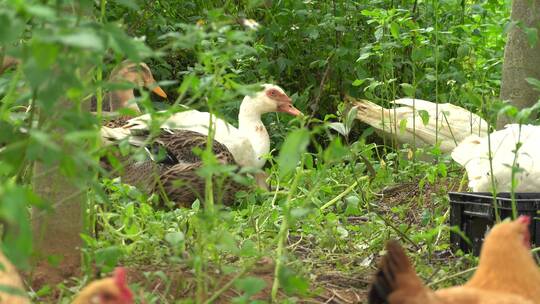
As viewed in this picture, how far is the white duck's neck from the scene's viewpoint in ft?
21.6

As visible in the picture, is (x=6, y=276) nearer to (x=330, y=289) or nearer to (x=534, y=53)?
(x=330, y=289)

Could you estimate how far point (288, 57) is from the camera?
7.91 meters

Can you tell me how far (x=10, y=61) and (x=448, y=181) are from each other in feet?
8.86

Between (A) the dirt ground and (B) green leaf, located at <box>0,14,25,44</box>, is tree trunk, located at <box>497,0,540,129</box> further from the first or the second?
(B) green leaf, located at <box>0,14,25,44</box>

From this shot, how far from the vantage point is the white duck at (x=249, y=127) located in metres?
6.23

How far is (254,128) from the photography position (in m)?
6.70

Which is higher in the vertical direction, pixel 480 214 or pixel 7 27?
pixel 7 27

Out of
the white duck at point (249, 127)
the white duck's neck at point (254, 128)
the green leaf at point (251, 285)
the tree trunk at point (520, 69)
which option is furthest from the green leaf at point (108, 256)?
the white duck's neck at point (254, 128)

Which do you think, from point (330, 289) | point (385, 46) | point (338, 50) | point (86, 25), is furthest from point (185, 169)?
point (86, 25)

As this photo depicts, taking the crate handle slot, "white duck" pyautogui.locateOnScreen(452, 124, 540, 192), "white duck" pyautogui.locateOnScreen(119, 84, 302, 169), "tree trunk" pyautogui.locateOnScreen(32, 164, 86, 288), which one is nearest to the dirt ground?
"tree trunk" pyautogui.locateOnScreen(32, 164, 86, 288)

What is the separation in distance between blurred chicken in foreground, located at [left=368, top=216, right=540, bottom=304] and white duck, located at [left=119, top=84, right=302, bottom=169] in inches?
130

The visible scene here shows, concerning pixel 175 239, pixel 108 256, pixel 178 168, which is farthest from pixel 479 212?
pixel 178 168

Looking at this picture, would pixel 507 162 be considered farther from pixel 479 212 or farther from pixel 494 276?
pixel 494 276

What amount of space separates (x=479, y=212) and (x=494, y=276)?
1237 mm
